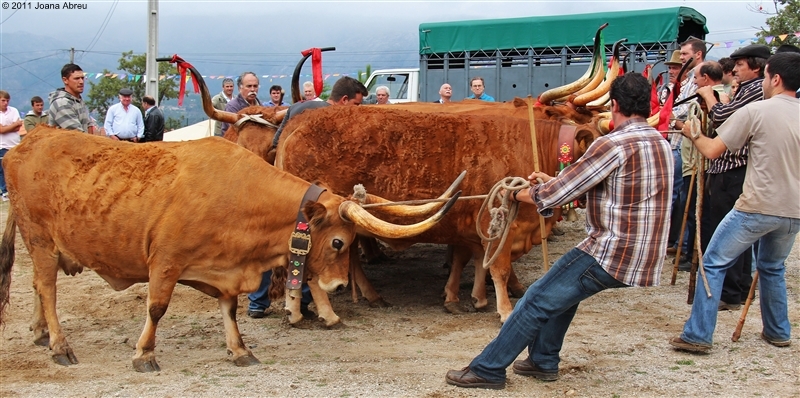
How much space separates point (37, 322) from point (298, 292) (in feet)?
7.39

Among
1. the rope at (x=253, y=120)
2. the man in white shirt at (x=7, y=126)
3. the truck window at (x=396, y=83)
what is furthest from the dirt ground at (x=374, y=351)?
the truck window at (x=396, y=83)

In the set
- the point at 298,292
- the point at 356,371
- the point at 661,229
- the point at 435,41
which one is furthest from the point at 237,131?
the point at 435,41

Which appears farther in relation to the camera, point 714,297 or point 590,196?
point 714,297

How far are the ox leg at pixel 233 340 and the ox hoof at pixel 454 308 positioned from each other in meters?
2.43

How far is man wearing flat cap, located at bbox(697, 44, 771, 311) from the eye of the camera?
6.79 m

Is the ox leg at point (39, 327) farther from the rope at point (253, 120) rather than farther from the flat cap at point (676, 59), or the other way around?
the flat cap at point (676, 59)

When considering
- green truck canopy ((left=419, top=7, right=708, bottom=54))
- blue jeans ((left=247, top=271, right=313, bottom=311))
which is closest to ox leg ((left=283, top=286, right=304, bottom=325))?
blue jeans ((left=247, top=271, right=313, bottom=311))

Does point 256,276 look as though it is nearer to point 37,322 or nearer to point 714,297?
point 37,322

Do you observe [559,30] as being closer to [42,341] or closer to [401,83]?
[401,83]

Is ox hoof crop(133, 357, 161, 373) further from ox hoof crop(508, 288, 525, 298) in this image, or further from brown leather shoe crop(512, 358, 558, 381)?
ox hoof crop(508, 288, 525, 298)

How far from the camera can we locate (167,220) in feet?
18.6

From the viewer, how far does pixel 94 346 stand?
6453 millimetres

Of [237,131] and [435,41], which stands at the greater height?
[435,41]

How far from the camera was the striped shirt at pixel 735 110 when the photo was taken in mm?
6598
